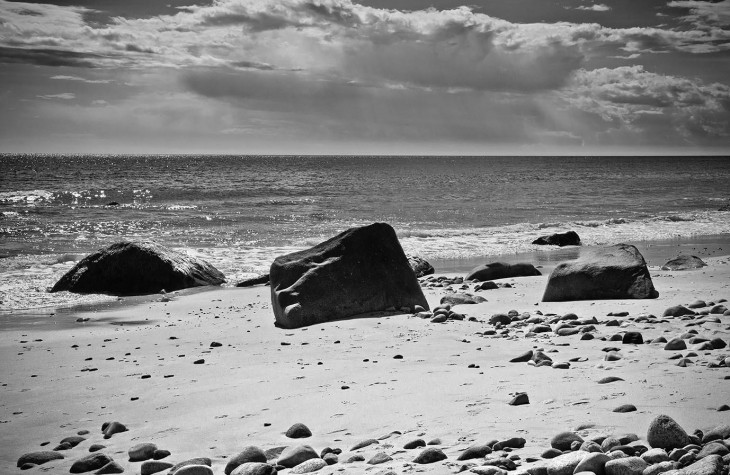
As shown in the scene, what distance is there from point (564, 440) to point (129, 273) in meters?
10.9

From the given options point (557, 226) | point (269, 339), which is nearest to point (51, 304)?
point (269, 339)

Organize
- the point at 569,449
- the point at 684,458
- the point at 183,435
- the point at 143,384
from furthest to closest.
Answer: the point at 143,384 → the point at 183,435 → the point at 569,449 → the point at 684,458

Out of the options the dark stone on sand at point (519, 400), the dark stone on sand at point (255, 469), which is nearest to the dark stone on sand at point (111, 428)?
the dark stone on sand at point (255, 469)

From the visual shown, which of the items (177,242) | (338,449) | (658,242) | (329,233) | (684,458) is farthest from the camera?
(329,233)

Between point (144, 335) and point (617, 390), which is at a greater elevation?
point (617, 390)

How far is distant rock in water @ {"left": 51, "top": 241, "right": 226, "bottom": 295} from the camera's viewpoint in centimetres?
1297

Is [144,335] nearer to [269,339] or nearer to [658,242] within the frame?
[269,339]

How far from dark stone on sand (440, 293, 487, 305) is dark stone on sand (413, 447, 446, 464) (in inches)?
240

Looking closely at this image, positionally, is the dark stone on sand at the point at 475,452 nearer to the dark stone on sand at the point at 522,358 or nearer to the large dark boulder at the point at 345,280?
the dark stone on sand at the point at 522,358

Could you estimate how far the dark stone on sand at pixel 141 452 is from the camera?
15.0ft

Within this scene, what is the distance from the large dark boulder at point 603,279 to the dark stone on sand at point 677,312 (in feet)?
4.58

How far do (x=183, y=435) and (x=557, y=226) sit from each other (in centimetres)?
2245

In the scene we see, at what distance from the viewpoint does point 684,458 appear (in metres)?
3.54

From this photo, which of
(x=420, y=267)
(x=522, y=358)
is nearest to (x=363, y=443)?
(x=522, y=358)
